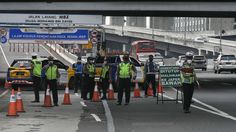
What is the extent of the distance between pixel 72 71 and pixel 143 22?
517 feet

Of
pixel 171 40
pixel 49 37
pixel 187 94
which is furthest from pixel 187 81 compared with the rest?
pixel 171 40

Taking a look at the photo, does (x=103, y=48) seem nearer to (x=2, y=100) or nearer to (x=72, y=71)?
(x=72, y=71)

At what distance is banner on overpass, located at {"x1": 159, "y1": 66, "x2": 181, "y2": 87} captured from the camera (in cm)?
2048

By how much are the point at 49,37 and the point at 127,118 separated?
70.9 feet

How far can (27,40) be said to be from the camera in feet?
123

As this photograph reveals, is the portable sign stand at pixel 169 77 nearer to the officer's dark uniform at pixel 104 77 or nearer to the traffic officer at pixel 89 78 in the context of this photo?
the officer's dark uniform at pixel 104 77

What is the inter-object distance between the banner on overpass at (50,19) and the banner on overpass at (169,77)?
40.1 feet

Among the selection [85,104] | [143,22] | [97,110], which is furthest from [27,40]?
[143,22]

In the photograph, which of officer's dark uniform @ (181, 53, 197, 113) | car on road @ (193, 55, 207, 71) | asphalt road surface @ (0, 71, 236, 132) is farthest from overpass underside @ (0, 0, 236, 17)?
car on road @ (193, 55, 207, 71)

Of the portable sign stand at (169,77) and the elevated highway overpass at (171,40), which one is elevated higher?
the elevated highway overpass at (171,40)

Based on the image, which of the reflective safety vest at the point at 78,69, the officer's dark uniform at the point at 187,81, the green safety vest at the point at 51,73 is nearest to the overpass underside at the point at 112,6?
the reflective safety vest at the point at 78,69

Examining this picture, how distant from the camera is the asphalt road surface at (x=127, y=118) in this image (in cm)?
1338

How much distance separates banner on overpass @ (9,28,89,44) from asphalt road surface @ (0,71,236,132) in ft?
49.7

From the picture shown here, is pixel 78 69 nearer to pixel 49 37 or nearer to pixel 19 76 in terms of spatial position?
pixel 19 76
